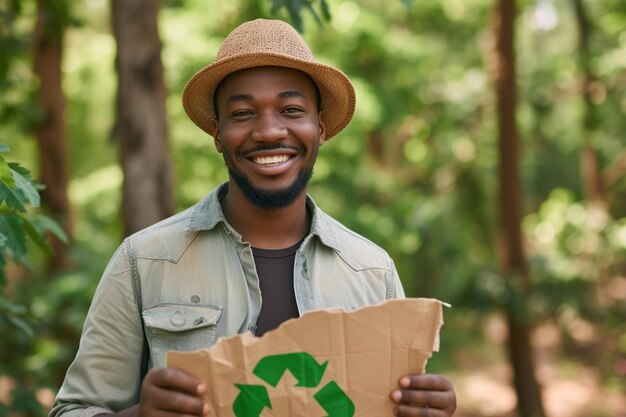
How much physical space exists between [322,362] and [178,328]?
0.44 m

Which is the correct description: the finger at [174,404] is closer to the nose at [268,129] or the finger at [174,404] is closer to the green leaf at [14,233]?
the nose at [268,129]

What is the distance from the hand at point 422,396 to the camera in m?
1.86

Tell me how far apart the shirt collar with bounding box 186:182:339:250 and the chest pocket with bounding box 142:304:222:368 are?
0.24 metres

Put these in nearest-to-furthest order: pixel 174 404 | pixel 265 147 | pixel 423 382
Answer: pixel 174 404 < pixel 423 382 < pixel 265 147

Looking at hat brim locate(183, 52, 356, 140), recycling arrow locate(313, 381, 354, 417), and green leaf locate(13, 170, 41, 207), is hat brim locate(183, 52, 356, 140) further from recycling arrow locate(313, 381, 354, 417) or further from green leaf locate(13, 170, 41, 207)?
recycling arrow locate(313, 381, 354, 417)

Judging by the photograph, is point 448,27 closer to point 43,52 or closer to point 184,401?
point 43,52

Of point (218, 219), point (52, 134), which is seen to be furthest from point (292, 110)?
point (52, 134)

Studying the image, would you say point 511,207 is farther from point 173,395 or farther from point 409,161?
point 173,395

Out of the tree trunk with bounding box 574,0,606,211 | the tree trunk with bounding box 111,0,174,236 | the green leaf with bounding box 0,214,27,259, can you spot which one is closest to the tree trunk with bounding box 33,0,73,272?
the tree trunk with bounding box 111,0,174,236

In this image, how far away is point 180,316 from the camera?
6.88 feet

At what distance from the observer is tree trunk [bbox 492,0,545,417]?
9.59 meters

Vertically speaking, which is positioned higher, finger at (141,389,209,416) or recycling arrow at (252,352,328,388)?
recycling arrow at (252,352,328,388)

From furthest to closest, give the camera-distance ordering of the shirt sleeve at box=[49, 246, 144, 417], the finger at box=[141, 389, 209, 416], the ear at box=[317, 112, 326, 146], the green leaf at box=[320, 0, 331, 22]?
the green leaf at box=[320, 0, 331, 22]
the ear at box=[317, 112, 326, 146]
the shirt sleeve at box=[49, 246, 144, 417]
the finger at box=[141, 389, 209, 416]

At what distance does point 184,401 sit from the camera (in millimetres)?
1740
